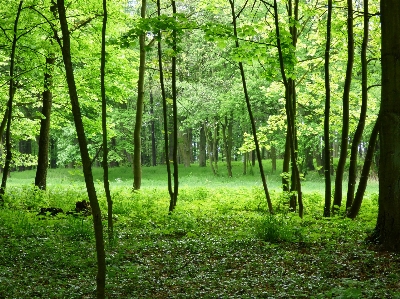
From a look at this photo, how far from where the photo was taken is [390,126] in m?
7.01

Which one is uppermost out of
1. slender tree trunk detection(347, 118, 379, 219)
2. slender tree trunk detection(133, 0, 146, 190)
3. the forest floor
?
slender tree trunk detection(133, 0, 146, 190)

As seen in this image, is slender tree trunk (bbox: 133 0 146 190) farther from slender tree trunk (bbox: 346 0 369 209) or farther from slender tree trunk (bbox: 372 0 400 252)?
slender tree trunk (bbox: 372 0 400 252)

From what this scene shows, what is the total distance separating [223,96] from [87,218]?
2012 cm

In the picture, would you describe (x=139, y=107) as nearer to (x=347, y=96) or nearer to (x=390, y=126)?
(x=347, y=96)

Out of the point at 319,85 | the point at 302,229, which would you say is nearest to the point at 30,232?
the point at 302,229

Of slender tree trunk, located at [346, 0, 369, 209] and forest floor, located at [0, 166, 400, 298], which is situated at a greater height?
slender tree trunk, located at [346, 0, 369, 209]

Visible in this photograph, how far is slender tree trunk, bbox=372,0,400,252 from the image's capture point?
23.0ft

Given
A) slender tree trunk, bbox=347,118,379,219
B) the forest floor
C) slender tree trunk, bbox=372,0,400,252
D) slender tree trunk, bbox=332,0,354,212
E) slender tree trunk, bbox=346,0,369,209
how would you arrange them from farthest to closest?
slender tree trunk, bbox=332,0,354,212, slender tree trunk, bbox=346,0,369,209, slender tree trunk, bbox=347,118,379,219, slender tree trunk, bbox=372,0,400,252, the forest floor

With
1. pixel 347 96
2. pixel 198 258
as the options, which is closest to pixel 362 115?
pixel 347 96

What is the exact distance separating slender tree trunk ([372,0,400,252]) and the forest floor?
0.52 metres

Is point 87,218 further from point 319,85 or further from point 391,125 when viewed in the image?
point 319,85

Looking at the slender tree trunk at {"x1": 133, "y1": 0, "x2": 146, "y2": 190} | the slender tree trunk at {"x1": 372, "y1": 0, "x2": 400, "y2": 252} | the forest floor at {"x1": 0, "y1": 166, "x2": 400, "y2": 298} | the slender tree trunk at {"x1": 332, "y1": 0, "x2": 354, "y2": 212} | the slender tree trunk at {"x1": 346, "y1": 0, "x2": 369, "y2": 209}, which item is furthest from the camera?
the slender tree trunk at {"x1": 133, "y1": 0, "x2": 146, "y2": 190}

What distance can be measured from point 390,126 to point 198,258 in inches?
153

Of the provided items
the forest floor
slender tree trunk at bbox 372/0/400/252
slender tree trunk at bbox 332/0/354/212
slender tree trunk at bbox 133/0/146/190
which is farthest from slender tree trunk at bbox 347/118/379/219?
slender tree trunk at bbox 133/0/146/190
